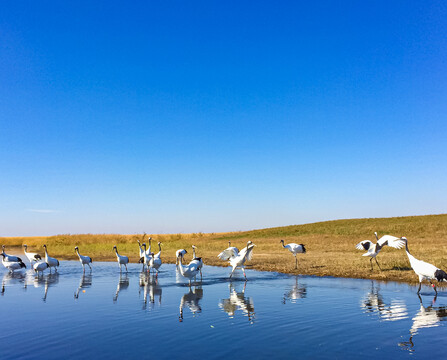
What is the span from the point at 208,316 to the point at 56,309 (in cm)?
654

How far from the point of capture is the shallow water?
9750 mm

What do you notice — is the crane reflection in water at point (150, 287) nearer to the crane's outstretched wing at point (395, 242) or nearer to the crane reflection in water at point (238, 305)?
the crane reflection in water at point (238, 305)

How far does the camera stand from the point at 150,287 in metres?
20.2

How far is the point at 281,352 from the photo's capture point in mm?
9484

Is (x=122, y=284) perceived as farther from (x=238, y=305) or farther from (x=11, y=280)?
(x=238, y=305)

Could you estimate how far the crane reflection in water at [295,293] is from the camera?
1596cm

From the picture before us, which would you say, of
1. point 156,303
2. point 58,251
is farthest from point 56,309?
point 58,251

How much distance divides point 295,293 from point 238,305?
3.76 m

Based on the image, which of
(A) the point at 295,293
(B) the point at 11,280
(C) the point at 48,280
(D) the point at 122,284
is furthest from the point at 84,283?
(A) the point at 295,293

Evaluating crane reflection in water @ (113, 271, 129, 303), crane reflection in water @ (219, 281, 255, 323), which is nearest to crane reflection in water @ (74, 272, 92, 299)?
crane reflection in water @ (113, 271, 129, 303)

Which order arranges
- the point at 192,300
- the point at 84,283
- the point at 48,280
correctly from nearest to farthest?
the point at 192,300 < the point at 84,283 < the point at 48,280

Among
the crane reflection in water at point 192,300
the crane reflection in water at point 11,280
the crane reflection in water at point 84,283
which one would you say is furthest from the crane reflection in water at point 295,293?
the crane reflection in water at point 11,280

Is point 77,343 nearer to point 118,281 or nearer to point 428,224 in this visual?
point 118,281

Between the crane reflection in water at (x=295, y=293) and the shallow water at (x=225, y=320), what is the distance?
8 cm
